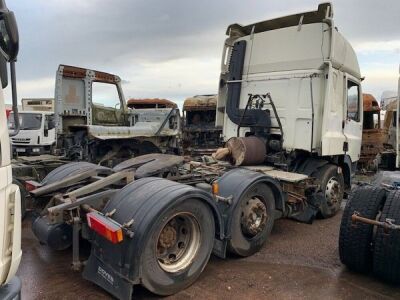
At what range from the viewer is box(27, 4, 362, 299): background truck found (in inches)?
132

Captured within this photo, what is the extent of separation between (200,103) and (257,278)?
1347 cm

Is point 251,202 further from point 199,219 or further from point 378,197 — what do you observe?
point 378,197

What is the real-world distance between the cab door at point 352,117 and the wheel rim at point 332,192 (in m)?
0.62

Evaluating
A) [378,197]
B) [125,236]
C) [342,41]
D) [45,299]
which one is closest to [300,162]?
[342,41]

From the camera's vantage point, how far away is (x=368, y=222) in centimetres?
368

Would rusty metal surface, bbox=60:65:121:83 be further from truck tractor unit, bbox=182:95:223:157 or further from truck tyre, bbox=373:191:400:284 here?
truck tyre, bbox=373:191:400:284

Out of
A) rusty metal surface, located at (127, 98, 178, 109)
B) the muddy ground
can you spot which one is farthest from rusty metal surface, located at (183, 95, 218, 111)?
the muddy ground

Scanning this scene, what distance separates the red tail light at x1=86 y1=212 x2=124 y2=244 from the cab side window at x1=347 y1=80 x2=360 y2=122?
17.1 feet

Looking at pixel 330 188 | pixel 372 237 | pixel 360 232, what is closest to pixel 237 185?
pixel 360 232

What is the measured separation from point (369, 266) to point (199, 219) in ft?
6.36

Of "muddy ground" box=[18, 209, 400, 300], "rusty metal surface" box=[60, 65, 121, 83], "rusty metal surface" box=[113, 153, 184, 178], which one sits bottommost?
"muddy ground" box=[18, 209, 400, 300]

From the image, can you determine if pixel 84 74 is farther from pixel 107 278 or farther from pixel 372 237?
pixel 372 237

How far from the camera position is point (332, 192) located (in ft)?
21.8

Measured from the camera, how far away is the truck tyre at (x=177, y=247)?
11.0ft
